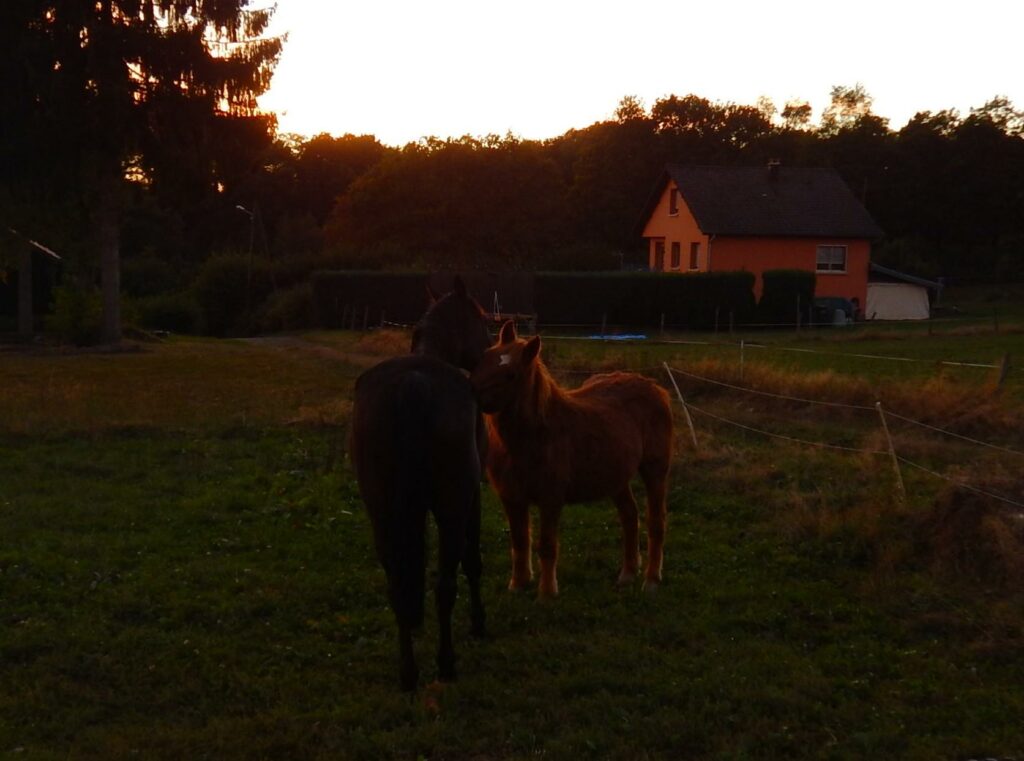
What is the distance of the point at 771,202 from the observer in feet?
157

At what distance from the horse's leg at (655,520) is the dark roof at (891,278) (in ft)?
141

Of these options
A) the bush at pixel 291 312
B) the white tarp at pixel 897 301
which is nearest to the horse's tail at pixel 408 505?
the bush at pixel 291 312

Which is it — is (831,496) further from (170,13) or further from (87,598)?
(170,13)

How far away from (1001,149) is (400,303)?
137 ft

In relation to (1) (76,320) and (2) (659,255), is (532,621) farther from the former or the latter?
(2) (659,255)

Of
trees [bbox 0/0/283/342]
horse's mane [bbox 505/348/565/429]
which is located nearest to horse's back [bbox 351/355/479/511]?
horse's mane [bbox 505/348/565/429]

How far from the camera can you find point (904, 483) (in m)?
10.2

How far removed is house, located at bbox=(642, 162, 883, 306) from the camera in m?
46.6

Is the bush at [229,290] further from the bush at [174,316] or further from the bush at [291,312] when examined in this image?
the bush at [291,312]

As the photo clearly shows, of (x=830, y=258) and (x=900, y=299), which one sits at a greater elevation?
(x=830, y=258)

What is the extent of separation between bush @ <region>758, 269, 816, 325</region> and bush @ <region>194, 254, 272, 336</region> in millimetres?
23071

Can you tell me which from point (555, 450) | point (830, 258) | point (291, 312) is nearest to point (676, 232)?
point (830, 258)

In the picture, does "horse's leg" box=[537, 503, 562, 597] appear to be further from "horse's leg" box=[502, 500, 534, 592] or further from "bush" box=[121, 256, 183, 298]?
"bush" box=[121, 256, 183, 298]

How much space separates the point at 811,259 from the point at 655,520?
4195 centimetres
